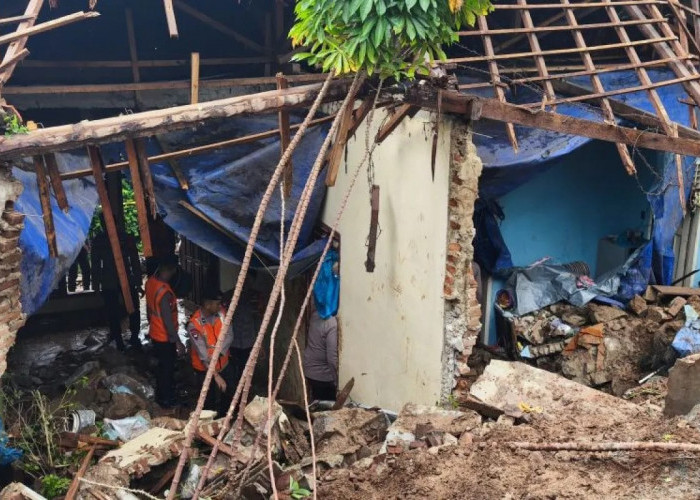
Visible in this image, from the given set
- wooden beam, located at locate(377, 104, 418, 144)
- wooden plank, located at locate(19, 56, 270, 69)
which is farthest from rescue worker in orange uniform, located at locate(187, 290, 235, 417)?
wooden beam, located at locate(377, 104, 418, 144)

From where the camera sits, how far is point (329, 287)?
775 centimetres

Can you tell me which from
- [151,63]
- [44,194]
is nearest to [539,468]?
[44,194]

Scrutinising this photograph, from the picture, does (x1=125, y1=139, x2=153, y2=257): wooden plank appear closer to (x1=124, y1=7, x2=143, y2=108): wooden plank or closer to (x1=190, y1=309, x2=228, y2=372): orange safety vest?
(x1=190, y1=309, x2=228, y2=372): orange safety vest

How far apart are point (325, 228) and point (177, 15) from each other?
303cm

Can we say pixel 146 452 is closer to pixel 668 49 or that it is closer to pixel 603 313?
pixel 603 313

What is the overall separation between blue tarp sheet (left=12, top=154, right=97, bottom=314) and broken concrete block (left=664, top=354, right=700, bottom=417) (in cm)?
475

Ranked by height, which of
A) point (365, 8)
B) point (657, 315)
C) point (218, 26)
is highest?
point (218, 26)

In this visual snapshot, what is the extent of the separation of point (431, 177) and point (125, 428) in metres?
3.77

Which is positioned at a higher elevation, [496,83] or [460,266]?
[496,83]

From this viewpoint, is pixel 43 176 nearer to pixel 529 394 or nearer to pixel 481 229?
pixel 529 394

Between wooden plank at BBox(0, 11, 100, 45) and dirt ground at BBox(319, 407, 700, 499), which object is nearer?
dirt ground at BBox(319, 407, 700, 499)

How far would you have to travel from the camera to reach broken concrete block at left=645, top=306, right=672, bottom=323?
6555 mm

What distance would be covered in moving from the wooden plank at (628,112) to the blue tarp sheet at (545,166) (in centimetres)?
24

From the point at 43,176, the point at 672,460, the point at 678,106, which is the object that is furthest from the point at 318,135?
the point at 672,460
